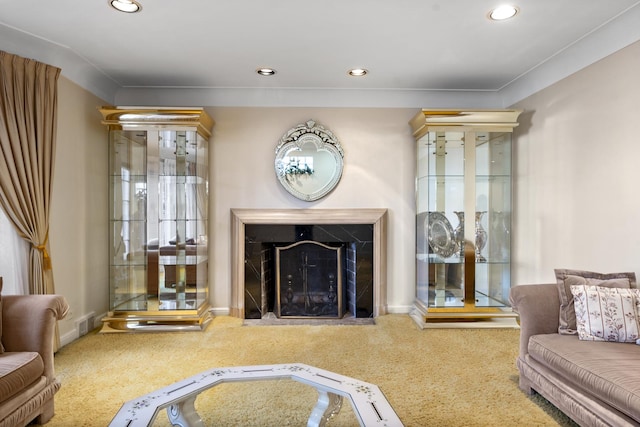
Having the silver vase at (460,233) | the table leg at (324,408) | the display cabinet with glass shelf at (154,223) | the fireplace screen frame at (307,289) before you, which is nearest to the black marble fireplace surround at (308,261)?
the fireplace screen frame at (307,289)

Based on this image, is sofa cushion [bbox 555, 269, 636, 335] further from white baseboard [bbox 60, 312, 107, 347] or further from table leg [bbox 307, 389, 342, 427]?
white baseboard [bbox 60, 312, 107, 347]

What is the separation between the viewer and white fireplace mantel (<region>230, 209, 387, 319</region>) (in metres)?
4.38

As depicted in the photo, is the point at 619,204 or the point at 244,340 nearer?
the point at 619,204

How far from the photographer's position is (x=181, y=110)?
3854 millimetres

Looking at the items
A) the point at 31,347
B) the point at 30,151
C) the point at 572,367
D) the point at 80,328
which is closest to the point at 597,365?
the point at 572,367

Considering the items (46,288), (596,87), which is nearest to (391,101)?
(596,87)

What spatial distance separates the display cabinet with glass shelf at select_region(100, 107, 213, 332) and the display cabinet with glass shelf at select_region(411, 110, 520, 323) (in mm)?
2437

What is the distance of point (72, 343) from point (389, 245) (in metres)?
3.30

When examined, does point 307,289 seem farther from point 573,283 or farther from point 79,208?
point 573,283

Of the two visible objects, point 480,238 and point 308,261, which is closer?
point 480,238

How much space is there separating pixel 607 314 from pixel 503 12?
6.84 feet

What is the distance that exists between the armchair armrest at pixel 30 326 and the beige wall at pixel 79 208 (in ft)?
3.88

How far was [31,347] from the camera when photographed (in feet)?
7.25

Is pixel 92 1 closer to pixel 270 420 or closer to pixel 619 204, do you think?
pixel 270 420
